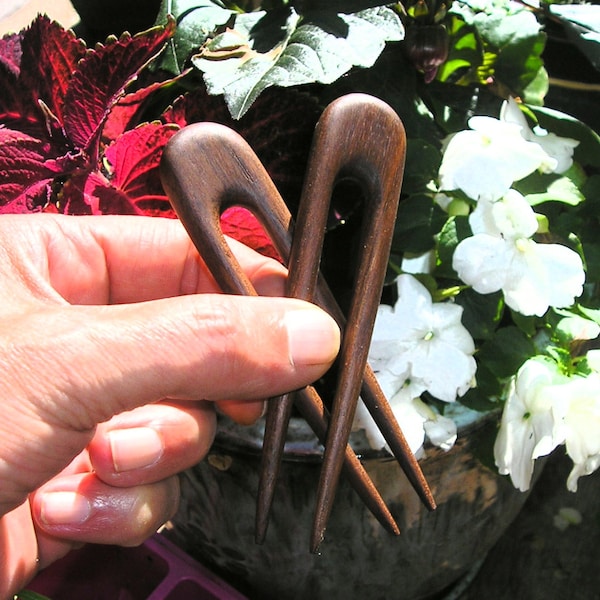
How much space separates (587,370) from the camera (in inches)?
18.9

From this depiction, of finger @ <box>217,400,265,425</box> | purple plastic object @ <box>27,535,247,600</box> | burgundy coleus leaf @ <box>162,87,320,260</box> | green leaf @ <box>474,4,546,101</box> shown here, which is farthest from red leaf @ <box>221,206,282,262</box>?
purple plastic object @ <box>27,535,247,600</box>

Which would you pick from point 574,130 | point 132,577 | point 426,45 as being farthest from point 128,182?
point 132,577

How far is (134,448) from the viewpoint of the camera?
0.48m

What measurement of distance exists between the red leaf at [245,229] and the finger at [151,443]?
4.5 inches

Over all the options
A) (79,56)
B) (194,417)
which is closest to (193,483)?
(194,417)

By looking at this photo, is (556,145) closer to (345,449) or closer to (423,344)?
(423,344)

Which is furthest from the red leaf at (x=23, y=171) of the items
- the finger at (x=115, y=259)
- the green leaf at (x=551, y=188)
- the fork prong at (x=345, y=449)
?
the green leaf at (x=551, y=188)

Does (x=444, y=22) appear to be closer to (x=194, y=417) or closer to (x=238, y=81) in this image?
(x=238, y=81)

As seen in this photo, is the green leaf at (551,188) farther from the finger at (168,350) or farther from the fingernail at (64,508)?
the fingernail at (64,508)

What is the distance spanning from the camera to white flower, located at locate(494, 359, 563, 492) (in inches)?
17.7

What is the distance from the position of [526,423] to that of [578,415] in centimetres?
4

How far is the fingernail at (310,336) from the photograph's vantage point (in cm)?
37

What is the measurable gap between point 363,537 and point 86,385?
11.6 inches

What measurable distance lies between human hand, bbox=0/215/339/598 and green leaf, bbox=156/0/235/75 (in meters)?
0.12
